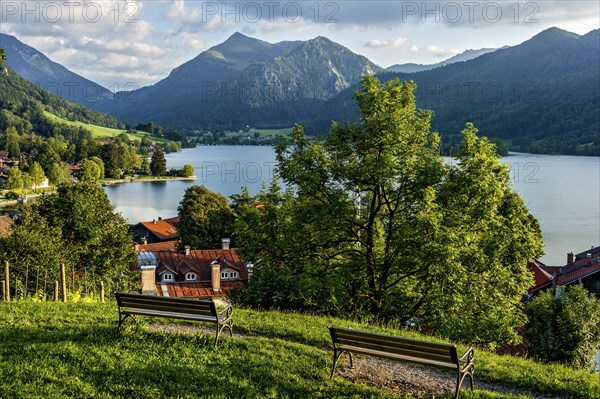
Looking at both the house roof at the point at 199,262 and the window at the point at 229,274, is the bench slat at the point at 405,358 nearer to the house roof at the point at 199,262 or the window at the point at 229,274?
the house roof at the point at 199,262

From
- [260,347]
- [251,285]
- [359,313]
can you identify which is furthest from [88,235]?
[260,347]

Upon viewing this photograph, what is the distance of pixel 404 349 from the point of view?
732 centimetres

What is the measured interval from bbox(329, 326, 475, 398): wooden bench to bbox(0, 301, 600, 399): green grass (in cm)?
48

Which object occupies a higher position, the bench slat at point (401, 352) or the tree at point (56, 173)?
the tree at point (56, 173)

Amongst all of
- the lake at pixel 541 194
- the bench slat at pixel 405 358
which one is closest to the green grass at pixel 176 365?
the bench slat at pixel 405 358

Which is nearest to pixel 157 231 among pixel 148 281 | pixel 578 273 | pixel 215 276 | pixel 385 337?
pixel 215 276

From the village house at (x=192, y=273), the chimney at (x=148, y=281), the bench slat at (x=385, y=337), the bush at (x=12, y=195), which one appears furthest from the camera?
the bush at (x=12, y=195)

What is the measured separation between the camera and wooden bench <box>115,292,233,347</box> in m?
8.71

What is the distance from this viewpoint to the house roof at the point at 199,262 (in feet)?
111

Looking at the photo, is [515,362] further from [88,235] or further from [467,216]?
[88,235]

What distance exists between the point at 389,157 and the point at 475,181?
8.73 ft

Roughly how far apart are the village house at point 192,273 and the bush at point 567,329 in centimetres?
1498

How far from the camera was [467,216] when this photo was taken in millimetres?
15602

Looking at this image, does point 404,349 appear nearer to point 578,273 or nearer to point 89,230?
point 89,230
